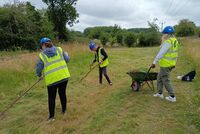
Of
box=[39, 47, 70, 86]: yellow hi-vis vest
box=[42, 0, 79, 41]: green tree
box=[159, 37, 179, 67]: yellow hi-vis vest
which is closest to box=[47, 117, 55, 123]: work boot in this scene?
box=[39, 47, 70, 86]: yellow hi-vis vest

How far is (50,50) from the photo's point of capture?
5.27m

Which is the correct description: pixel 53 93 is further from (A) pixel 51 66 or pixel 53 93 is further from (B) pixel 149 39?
(B) pixel 149 39

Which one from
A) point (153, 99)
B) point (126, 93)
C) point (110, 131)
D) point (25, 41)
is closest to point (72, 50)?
point (126, 93)

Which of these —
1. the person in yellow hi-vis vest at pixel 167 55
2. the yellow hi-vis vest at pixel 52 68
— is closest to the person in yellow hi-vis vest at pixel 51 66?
the yellow hi-vis vest at pixel 52 68

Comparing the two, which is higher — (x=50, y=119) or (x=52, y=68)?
(x=52, y=68)

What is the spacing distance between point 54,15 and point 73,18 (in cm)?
338

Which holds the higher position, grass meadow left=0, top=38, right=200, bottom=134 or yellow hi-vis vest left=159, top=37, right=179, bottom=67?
yellow hi-vis vest left=159, top=37, right=179, bottom=67

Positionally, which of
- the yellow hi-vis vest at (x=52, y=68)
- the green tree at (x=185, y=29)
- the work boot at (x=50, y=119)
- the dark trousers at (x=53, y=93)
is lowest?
the work boot at (x=50, y=119)

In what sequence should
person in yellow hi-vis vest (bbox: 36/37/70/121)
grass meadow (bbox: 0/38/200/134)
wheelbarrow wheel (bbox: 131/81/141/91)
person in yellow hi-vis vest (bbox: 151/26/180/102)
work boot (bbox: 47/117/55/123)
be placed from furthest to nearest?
wheelbarrow wheel (bbox: 131/81/141/91), person in yellow hi-vis vest (bbox: 151/26/180/102), work boot (bbox: 47/117/55/123), person in yellow hi-vis vest (bbox: 36/37/70/121), grass meadow (bbox: 0/38/200/134)

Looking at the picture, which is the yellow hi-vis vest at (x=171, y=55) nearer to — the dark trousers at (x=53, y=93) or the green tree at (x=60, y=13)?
the dark trousers at (x=53, y=93)

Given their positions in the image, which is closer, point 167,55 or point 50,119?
point 50,119

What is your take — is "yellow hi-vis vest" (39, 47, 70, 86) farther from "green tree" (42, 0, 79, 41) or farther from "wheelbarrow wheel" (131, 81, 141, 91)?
"green tree" (42, 0, 79, 41)

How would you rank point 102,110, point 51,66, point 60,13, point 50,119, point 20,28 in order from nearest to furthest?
point 51,66 → point 50,119 → point 102,110 → point 20,28 → point 60,13

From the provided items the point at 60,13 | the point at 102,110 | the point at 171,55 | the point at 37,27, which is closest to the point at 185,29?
the point at 60,13
